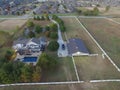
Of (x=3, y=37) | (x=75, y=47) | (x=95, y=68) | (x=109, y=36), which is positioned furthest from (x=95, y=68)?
(x=3, y=37)

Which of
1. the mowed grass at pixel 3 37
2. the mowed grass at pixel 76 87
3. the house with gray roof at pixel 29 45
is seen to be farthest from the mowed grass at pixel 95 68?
the mowed grass at pixel 3 37

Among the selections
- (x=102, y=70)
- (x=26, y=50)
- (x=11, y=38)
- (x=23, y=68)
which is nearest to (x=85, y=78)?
(x=102, y=70)

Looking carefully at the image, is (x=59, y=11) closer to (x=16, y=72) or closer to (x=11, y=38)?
(x=11, y=38)

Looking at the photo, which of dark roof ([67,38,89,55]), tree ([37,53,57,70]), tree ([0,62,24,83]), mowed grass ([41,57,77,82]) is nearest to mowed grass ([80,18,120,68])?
dark roof ([67,38,89,55])

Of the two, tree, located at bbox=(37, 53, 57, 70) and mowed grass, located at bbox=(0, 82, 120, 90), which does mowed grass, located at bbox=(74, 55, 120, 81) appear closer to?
mowed grass, located at bbox=(0, 82, 120, 90)

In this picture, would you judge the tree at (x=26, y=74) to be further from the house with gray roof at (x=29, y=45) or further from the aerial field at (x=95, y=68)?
the house with gray roof at (x=29, y=45)

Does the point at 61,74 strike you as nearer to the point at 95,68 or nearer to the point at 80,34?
the point at 95,68
